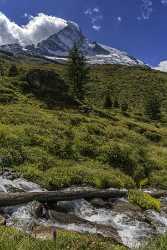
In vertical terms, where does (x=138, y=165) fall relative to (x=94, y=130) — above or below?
below

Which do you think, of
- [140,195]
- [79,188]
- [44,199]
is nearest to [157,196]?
[140,195]

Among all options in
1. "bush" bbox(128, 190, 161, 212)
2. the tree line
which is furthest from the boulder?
the tree line

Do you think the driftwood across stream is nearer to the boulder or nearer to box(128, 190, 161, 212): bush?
the boulder

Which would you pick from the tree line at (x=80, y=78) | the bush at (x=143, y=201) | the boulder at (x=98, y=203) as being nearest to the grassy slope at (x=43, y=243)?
the boulder at (x=98, y=203)

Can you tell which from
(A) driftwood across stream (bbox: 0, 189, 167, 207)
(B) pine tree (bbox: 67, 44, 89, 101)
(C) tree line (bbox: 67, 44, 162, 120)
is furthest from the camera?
(C) tree line (bbox: 67, 44, 162, 120)

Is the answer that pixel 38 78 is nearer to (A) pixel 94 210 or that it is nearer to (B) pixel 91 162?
(B) pixel 91 162

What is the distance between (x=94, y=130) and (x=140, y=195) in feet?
46.3

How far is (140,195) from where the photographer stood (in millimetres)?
20141

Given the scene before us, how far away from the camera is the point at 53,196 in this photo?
55.4 ft

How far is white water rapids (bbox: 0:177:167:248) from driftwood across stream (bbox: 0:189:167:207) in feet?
0.74

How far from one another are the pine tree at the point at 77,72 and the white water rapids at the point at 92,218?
5860 cm

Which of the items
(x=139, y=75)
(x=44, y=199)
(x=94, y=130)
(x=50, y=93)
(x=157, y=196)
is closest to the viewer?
(x=44, y=199)

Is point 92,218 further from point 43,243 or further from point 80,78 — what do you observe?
point 80,78

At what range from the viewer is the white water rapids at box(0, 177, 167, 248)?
578 inches
